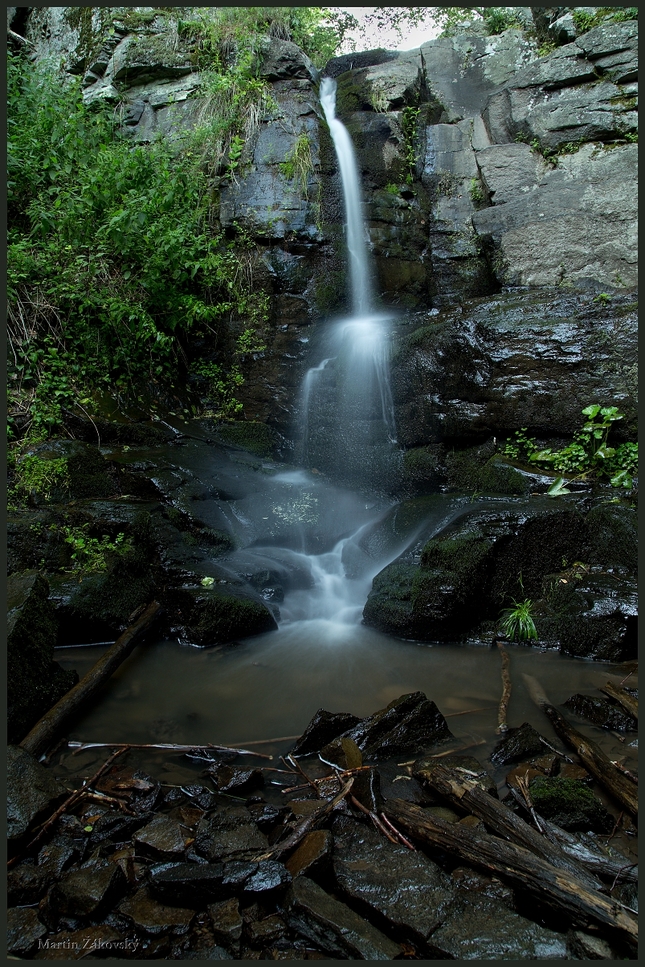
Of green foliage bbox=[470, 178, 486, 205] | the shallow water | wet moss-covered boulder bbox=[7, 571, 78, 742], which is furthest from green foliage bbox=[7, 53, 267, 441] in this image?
green foliage bbox=[470, 178, 486, 205]

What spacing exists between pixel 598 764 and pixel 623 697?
947 mm

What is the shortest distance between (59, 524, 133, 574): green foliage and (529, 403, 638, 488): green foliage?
4.56 m

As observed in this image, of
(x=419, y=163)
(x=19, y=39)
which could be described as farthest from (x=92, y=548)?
(x=19, y=39)

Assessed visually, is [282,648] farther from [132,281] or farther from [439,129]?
[439,129]

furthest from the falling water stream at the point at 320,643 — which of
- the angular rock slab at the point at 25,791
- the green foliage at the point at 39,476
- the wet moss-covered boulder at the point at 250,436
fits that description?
the green foliage at the point at 39,476

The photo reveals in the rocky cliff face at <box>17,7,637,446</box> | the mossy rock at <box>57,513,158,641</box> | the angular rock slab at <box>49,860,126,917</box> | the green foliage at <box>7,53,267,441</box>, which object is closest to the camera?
the angular rock slab at <box>49,860,126,917</box>

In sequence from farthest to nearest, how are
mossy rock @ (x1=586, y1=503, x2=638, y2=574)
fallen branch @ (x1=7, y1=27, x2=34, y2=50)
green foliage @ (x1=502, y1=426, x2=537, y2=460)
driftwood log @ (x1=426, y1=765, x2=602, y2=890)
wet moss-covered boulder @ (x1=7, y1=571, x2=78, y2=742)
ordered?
1. fallen branch @ (x1=7, y1=27, x2=34, y2=50)
2. green foliage @ (x1=502, y1=426, x2=537, y2=460)
3. mossy rock @ (x1=586, y1=503, x2=638, y2=574)
4. wet moss-covered boulder @ (x1=7, y1=571, x2=78, y2=742)
5. driftwood log @ (x1=426, y1=765, x2=602, y2=890)

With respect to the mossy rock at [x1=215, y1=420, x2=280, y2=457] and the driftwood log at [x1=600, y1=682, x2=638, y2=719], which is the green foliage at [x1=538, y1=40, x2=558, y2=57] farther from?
the driftwood log at [x1=600, y1=682, x2=638, y2=719]

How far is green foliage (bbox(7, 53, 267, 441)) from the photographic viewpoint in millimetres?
7406

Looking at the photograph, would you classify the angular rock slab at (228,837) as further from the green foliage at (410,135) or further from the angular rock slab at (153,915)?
the green foliage at (410,135)

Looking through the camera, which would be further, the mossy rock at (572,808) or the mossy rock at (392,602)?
the mossy rock at (392,602)

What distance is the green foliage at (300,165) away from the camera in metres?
9.81

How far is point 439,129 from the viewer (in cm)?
1095

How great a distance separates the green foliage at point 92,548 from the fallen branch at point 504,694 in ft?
12.1
